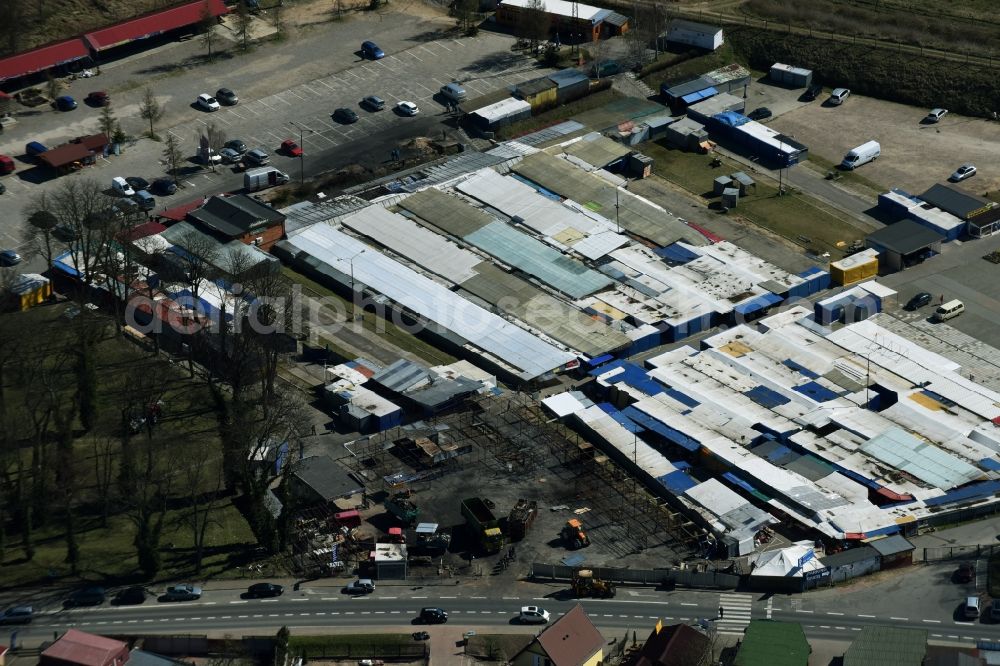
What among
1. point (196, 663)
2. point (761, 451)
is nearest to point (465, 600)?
point (196, 663)

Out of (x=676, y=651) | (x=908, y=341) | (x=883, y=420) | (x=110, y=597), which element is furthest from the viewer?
(x=908, y=341)

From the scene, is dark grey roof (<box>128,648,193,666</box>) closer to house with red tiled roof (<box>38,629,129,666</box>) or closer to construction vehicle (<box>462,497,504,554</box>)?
house with red tiled roof (<box>38,629,129,666</box>)

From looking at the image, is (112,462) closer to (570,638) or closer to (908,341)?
(570,638)

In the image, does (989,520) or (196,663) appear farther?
(989,520)

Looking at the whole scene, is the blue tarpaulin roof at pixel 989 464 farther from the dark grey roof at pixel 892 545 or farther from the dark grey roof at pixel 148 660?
the dark grey roof at pixel 148 660

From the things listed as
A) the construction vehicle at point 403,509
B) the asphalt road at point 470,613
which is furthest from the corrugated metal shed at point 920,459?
the construction vehicle at point 403,509

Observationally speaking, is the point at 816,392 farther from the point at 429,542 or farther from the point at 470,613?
the point at 470,613

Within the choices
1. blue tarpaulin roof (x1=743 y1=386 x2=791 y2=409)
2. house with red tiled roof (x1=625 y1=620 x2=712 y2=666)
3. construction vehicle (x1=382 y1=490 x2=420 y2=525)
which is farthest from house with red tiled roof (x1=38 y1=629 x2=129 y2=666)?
blue tarpaulin roof (x1=743 y1=386 x2=791 y2=409)
